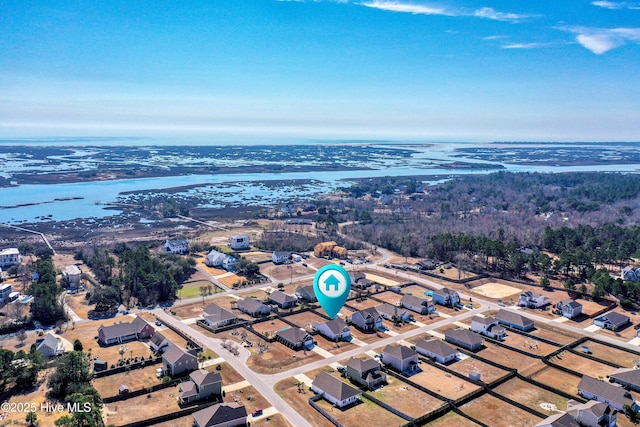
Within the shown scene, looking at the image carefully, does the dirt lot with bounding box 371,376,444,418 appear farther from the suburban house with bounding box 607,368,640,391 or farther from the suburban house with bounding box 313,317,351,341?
the suburban house with bounding box 607,368,640,391

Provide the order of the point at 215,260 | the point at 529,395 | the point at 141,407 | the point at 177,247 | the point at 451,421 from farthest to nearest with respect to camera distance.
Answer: the point at 177,247
the point at 215,260
the point at 529,395
the point at 141,407
the point at 451,421

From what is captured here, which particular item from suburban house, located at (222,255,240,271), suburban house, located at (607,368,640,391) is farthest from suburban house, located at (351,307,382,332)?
suburban house, located at (222,255,240,271)

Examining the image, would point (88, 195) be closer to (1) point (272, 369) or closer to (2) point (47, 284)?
(2) point (47, 284)

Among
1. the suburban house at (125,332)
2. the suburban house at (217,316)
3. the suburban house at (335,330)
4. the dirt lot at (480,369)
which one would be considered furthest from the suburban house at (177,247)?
the dirt lot at (480,369)

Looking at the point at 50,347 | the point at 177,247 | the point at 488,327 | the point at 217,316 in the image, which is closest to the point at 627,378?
Answer: the point at 488,327

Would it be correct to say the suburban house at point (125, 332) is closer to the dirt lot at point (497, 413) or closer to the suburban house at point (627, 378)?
the dirt lot at point (497, 413)

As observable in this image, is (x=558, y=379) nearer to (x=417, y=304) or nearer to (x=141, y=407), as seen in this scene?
(x=417, y=304)

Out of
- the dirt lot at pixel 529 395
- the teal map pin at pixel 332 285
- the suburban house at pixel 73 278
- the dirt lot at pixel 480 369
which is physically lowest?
the dirt lot at pixel 480 369
